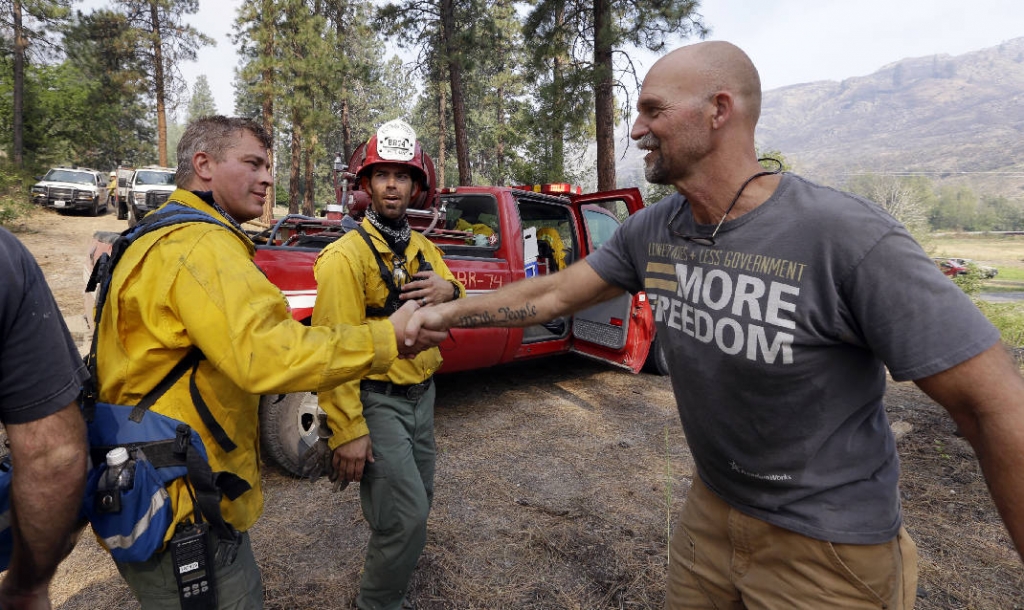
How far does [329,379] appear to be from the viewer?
1.61 m

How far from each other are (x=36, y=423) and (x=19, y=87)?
3175 centimetres

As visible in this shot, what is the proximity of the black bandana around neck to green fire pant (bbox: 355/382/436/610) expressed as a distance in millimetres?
761

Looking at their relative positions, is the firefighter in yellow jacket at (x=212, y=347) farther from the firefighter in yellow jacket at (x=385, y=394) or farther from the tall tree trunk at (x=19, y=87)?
the tall tree trunk at (x=19, y=87)

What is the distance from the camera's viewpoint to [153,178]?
60.2ft

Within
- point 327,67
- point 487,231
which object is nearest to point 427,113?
point 327,67

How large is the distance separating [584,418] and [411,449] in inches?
123

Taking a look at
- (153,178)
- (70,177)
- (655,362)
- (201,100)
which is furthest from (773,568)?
(201,100)

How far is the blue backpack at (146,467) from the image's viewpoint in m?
1.36

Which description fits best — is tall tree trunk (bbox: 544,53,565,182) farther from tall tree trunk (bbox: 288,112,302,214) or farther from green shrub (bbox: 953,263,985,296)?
tall tree trunk (bbox: 288,112,302,214)

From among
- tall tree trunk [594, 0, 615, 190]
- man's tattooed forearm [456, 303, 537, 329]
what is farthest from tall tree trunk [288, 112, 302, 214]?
man's tattooed forearm [456, 303, 537, 329]

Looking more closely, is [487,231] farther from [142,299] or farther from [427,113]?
[427,113]

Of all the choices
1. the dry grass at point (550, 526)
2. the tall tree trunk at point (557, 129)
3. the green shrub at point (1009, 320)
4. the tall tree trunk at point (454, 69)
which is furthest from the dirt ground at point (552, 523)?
the tall tree trunk at point (454, 69)

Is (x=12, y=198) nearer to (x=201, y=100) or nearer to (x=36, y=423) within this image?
(x=36, y=423)

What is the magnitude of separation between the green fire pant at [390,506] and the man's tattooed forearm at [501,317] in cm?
56
